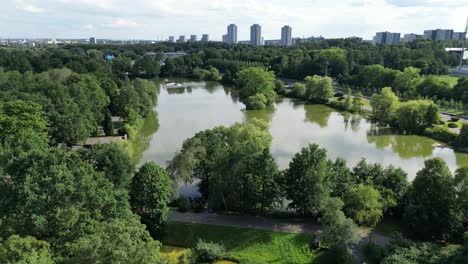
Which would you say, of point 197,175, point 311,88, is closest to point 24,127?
point 197,175

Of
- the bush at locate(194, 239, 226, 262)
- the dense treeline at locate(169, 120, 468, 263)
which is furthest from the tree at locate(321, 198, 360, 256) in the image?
the bush at locate(194, 239, 226, 262)

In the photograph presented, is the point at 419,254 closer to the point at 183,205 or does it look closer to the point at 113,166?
the point at 183,205

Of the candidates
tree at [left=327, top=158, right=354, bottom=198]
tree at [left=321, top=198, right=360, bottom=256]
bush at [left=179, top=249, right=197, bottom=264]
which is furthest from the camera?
Answer: tree at [left=327, top=158, right=354, bottom=198]

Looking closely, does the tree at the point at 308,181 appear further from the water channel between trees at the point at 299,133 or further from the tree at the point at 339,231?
the water channel between trees at the point at 299,133

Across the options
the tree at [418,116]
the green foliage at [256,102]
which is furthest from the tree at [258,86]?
the tree at [418,116]

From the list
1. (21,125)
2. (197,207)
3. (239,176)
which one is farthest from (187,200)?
(21,125)

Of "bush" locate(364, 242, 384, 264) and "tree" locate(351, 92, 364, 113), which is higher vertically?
"tree" locate(351, 92, 364, 113)

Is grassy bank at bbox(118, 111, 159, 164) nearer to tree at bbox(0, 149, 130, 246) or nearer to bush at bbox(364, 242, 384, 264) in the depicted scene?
tree at bbox(0, 149, 130, 246)
